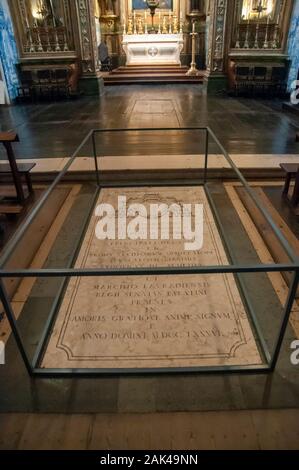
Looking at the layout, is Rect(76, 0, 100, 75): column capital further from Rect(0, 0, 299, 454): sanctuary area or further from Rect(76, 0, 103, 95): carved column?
Rect(0, 0, 299, 454): sanctuary area

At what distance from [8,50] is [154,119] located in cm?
529

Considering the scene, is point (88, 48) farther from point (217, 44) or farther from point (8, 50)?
point (217, 44)

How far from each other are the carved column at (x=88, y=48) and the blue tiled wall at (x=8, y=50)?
1.89 m

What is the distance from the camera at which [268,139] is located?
5184 millimetres

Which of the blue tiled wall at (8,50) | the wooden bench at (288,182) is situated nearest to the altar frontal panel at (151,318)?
the wooden bench at (288,182)

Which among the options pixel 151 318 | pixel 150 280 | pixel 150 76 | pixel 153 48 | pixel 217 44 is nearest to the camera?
pixel 151 318

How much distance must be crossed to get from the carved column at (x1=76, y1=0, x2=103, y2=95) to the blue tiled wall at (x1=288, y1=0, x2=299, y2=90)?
531 centimetres

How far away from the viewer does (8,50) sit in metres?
8.55

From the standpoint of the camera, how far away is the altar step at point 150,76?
10641 mm

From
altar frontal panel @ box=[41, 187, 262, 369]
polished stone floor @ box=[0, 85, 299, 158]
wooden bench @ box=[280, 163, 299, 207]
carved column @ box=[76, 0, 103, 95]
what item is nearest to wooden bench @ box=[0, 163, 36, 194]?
polished stone floor @ box=[0, 85, 299, 158]

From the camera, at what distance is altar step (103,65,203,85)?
1064 centimetres

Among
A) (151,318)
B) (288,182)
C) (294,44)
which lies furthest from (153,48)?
(151,318)
